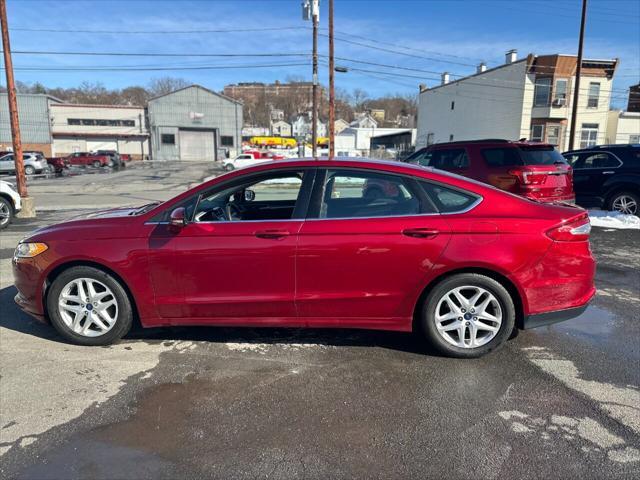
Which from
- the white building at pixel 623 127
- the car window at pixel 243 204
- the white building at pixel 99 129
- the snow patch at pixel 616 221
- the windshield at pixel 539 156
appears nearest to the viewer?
the car window at pixel 243 204

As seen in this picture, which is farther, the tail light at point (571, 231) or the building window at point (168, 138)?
the building window at point (168, 138)

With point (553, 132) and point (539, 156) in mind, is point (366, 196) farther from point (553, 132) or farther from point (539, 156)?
point (553, 132)

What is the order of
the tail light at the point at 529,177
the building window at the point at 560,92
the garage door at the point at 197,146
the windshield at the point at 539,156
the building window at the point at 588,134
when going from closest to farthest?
the tail light at the point at 529,177
the windshield at the point at 539,156
the building window at the point at 560,92
the building window at the point at 588,134
the garage door at the point at 197,146

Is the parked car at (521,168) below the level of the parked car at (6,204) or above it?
above

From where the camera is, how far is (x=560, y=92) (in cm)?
3641

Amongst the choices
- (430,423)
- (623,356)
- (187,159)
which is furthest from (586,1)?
(187,159)

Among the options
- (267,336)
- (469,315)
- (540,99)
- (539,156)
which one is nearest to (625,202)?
(539,156)

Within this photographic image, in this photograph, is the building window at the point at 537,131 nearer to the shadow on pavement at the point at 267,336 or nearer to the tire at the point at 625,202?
the tire at the point at 625,202

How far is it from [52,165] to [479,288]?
42.2 m

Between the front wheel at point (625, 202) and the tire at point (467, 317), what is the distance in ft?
27.8

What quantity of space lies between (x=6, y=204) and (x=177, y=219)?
854 cm

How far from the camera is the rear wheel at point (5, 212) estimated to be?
9957mm

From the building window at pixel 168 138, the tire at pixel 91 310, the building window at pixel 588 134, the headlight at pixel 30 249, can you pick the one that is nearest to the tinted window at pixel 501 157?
the tire at pixel 91 310

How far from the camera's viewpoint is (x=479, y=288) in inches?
143
